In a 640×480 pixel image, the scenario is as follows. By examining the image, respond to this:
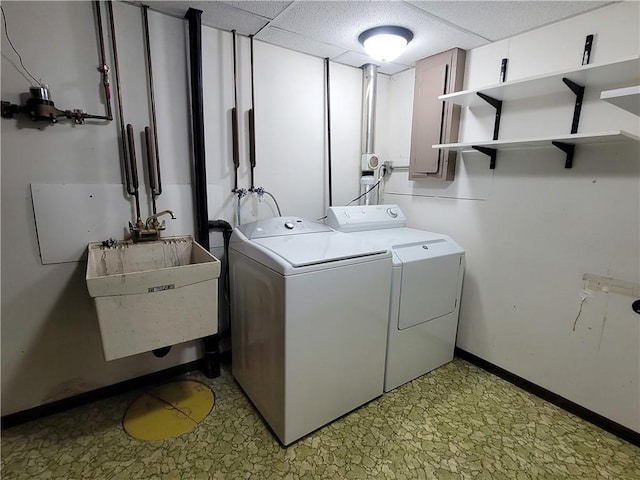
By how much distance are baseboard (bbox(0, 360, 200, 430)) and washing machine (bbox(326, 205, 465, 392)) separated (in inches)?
56.8

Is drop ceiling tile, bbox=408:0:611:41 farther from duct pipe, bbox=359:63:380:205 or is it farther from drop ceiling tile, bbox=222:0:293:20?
duct pipe, bbox=359:63:380:205

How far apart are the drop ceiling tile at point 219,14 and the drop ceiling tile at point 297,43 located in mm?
86

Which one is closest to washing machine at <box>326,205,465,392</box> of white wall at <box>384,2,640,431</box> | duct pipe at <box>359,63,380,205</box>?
white wall at <box>384,2,640,431</box>

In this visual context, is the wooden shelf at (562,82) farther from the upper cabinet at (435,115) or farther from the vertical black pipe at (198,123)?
the vertical black pipe at (198,123)

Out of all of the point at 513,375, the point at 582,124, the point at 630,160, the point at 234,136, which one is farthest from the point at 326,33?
the point at 513,375

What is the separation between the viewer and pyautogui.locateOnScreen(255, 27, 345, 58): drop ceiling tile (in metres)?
2.09

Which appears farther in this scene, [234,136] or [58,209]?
[234,136]

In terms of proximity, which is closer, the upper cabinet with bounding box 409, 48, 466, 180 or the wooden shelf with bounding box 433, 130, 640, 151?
the wooden shelf with bounding box 433, 130, 640, 151

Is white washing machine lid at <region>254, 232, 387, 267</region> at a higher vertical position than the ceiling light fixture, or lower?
lower

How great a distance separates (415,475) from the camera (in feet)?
5.10

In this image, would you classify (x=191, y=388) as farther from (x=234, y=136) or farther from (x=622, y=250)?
(x=622, y=250)

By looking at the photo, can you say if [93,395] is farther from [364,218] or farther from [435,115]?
[435,115]

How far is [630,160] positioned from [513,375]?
4.92 ft

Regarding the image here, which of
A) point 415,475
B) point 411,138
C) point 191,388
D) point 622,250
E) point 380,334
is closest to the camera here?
point 415,475
